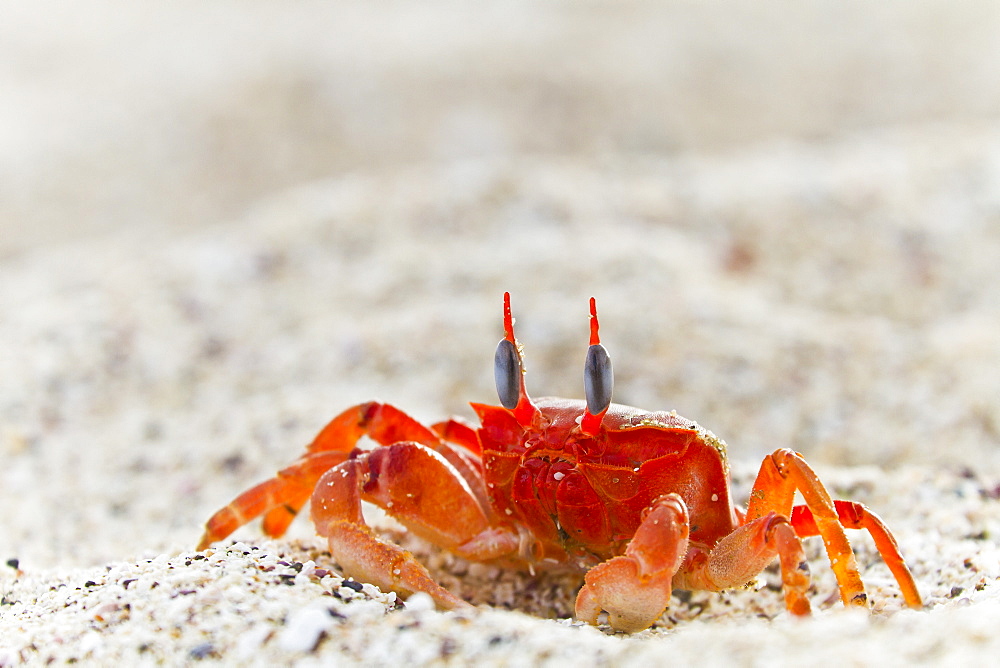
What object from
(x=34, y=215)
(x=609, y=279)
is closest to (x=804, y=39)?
(x=609, y=279)

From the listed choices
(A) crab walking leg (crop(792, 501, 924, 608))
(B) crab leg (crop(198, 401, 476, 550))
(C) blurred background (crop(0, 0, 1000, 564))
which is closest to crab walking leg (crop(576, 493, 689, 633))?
(A) crab walking leg (crop(792, 501, 924, 608))

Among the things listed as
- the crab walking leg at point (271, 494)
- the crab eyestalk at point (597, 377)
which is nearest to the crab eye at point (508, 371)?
the crab eyestalk at point (597, 377)

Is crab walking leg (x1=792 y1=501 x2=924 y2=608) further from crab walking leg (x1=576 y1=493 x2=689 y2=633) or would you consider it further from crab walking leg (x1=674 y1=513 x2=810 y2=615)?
crab walking leg (x1=576 y1=493 x2=689 y2=633)

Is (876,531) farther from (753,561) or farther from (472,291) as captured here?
(472,291)

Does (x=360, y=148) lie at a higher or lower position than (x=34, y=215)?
higher

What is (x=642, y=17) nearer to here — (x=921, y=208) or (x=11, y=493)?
(x=921, y=208)

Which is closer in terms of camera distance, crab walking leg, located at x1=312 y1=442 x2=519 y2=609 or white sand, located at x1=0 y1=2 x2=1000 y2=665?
white sand, located at x1=0 y1=2 x2=1000 y2=665

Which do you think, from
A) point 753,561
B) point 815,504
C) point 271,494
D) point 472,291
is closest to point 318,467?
point 271,494
